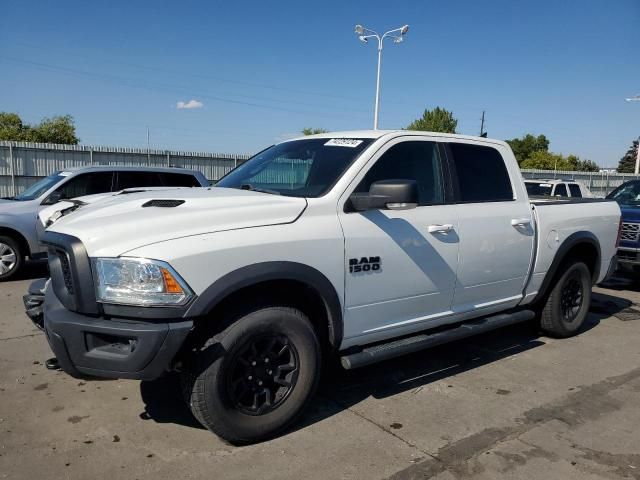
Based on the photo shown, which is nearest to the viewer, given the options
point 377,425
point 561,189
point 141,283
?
point 141,283

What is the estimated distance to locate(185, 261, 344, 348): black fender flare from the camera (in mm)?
2814

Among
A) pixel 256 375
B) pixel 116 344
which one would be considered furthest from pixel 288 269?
pixel 116 344

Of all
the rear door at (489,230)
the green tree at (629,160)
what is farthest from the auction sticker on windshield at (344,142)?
the green tree at (629,160)

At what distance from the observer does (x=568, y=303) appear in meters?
5.65

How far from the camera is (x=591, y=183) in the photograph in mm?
27219

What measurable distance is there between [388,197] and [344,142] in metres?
0.85

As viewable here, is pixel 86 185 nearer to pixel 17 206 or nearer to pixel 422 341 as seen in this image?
pixel 17 206

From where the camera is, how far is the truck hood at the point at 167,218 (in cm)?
280

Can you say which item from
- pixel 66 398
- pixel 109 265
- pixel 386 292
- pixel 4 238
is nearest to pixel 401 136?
pixel 386 292

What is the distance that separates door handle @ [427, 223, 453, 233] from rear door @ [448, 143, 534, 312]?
140 millimetres

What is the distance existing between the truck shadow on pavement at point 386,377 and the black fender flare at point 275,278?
2.16 ft

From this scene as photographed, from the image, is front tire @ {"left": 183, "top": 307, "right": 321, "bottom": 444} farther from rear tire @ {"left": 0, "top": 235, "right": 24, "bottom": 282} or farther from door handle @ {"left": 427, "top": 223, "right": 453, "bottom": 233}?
rear tire @ {"left": 0, "top": 235, "right": 24, "bottom": 282}

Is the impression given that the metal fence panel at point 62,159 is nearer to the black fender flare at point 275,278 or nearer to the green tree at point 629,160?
the black fender flare at point 275,278

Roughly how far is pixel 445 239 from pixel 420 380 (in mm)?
1226
